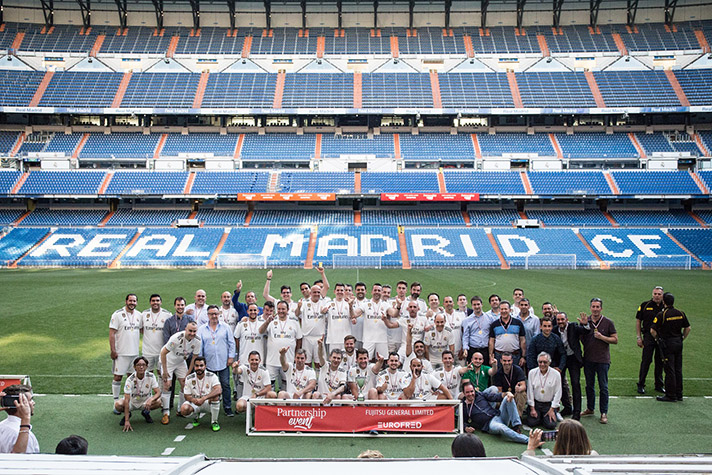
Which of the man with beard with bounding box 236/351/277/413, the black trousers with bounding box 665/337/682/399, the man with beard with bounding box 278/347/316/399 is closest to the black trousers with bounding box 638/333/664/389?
the black trousers with bounding box 665/337/682/399

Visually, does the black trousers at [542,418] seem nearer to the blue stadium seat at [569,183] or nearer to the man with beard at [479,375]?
the man with beard at [479,375]

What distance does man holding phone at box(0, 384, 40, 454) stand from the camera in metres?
4.58

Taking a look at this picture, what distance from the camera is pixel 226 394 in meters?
8.21

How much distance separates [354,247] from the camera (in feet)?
112

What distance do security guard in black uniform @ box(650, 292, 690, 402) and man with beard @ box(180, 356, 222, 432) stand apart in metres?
7.98

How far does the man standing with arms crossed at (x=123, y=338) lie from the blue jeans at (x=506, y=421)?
20.8 feet

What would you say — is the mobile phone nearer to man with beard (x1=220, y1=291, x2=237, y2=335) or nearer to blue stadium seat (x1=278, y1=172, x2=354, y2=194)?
man with beard (x1=220, y1=291, x2=237, y2=335)

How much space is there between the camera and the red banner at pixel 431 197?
38125 mm

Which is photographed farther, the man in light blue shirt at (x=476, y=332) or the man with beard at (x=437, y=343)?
the man with beard at (x=437, y=343)

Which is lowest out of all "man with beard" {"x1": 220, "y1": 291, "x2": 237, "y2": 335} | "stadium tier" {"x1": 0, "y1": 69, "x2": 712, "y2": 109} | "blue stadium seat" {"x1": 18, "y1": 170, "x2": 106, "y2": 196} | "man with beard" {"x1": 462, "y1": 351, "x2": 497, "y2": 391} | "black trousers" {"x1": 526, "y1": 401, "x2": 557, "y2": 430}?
"black trousers" {"x1": 526, "y1": 401, "x2": 557, "y2": 430}

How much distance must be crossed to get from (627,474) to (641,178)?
42.5 m

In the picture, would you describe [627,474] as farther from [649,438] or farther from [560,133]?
[560,133]

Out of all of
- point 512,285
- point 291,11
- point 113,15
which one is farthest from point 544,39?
point 113,15


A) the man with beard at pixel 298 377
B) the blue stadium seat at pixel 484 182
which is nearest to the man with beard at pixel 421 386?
the man with beard at pixel 298 377
